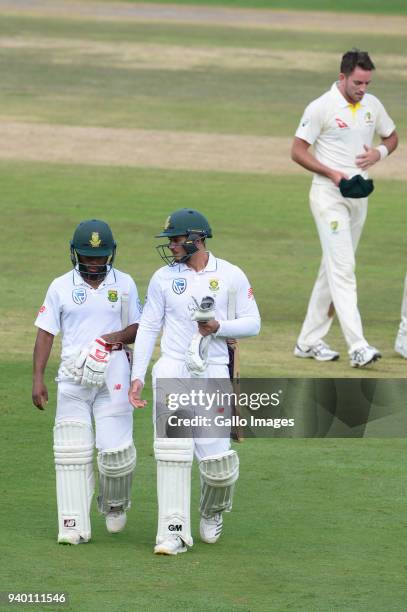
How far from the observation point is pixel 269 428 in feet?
33.3

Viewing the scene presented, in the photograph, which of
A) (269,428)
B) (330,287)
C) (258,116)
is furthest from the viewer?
(258,116)

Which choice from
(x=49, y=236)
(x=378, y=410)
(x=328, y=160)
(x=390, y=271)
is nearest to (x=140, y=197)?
(x=49, y=236)

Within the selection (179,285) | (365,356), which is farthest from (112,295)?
(365,356)

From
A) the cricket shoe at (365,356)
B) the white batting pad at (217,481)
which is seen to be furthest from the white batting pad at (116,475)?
the cricket shoe at (365,356)

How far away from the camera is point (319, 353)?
1298 cm

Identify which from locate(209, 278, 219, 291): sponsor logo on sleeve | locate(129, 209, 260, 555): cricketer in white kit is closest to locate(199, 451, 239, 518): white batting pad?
locate(129, 209, 260, 555): cricketer in white kit

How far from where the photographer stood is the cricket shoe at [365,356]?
1239 centimetres

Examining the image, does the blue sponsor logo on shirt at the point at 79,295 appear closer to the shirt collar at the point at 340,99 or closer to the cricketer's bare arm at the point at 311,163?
the cricketer's bare arm at the point at 311,163

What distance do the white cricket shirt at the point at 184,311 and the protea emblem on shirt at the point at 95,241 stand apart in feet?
1.23

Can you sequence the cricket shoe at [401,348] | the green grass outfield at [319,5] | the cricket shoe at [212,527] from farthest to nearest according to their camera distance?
the green grass outfield at [319,5] → the cricket shoe at [401,348] → the cricket shoe at [212,527]

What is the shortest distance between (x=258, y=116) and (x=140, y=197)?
6050 millimetres

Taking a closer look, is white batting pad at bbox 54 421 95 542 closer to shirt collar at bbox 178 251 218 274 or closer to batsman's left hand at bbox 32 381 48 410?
batsman's left hand at bbox 32 381 48 410

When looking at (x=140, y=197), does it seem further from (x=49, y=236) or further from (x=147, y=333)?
(x=147, y=333)

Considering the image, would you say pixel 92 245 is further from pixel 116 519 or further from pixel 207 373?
pixel 116 519
